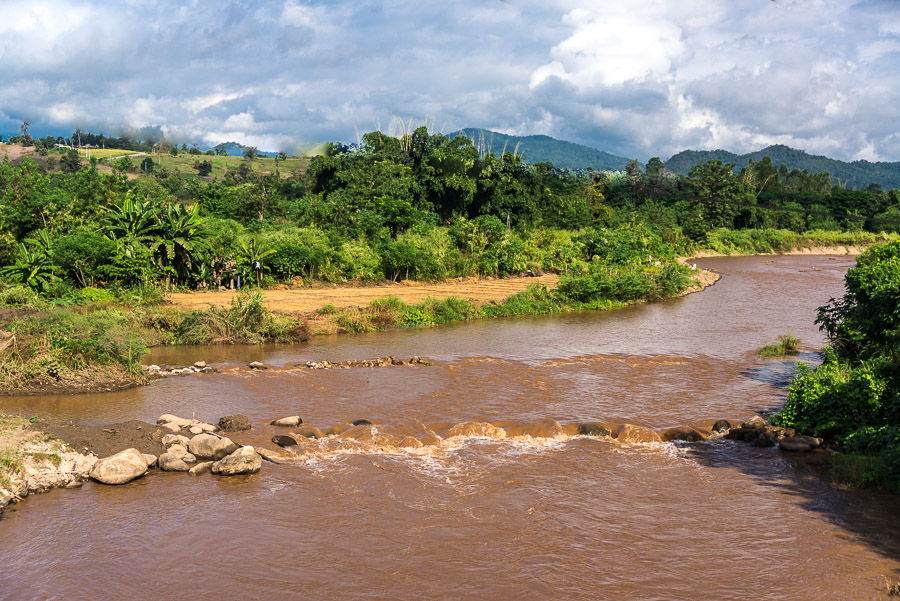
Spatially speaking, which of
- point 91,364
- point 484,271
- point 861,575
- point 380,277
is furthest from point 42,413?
point 484,271

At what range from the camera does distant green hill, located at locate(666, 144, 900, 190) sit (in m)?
164

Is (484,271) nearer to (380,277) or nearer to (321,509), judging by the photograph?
(380,277)

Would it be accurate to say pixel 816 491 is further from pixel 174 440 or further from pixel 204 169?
pixel 204 169

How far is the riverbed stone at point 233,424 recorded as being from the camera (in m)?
11.2

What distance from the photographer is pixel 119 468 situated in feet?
29.6

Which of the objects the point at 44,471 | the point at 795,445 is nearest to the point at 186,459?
the point at 44,471

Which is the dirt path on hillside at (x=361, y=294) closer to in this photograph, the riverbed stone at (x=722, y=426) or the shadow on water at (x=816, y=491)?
the riverbed stone at (x=722, y=426)

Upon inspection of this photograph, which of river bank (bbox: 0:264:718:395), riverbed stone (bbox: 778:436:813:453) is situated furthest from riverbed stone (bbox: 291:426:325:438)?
riverbed stone (bbox: 778:436:813:453)

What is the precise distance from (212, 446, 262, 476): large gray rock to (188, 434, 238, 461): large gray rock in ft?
1.12

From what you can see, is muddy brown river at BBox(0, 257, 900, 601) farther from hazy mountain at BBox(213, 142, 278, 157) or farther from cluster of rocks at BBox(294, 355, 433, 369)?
hazy mountain at BBox(213, 142, 278, 157)

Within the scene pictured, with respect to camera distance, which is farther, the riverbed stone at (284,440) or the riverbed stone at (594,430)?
the riverbed stone at (594,430)

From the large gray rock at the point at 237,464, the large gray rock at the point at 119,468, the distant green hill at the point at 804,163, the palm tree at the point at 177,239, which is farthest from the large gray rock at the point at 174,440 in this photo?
the distant green hill at the point at 804,163

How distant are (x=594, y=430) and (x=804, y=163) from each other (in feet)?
600

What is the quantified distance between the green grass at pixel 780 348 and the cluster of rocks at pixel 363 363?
9000 millimetres
